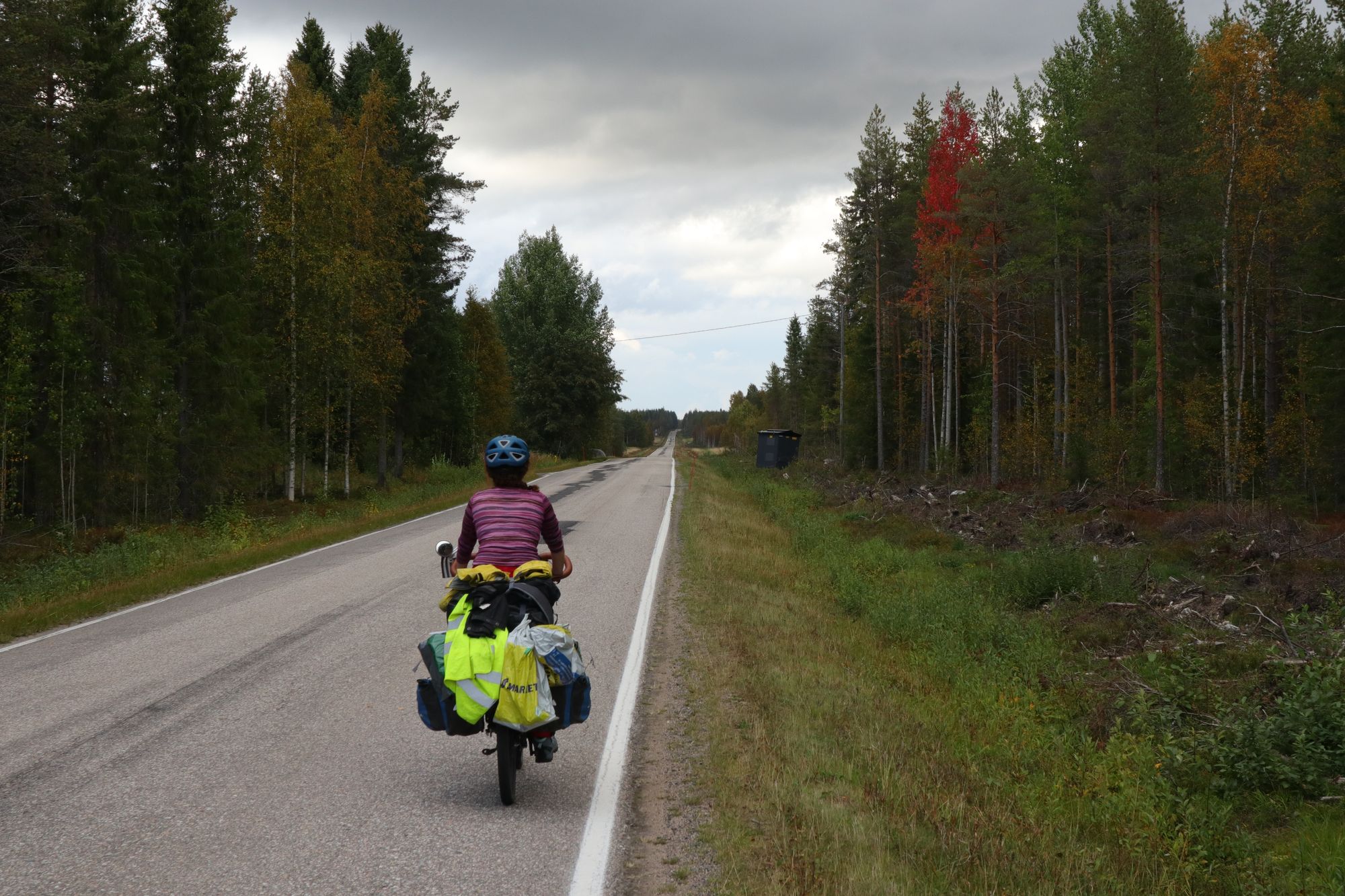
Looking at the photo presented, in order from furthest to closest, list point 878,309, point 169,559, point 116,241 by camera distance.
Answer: point 878,309 < point 116,241 < point 169,559

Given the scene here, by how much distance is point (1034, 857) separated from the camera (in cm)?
480

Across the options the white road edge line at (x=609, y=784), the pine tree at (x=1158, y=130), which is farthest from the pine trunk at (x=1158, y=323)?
the white road edge line at (x=609, y=784)

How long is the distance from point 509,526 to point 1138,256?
25758 mm

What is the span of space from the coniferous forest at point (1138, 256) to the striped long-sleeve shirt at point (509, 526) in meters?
22.9

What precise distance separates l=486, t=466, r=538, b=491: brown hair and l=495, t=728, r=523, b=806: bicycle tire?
1489 mm

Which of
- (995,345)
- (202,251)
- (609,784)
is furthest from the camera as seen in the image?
(995,345)

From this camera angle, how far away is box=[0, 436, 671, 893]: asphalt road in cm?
420

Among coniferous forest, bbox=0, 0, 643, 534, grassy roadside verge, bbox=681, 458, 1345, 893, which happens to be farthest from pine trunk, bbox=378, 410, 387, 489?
grassy roadside verge, bbox=681, 458, 1345, 893

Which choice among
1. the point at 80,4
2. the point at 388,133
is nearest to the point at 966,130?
the point at 388,133

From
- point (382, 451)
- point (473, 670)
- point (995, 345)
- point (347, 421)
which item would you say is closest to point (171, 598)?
point (473, 670)

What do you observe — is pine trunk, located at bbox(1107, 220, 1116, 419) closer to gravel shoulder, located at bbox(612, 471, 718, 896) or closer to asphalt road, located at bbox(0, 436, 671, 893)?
asphalt road, located at bbox(0, 436, 671, 893)

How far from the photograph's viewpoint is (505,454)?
550 centimetres

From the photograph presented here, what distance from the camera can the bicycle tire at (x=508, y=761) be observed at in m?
4.96

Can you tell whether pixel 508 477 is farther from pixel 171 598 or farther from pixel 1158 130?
pixel 1158 130
